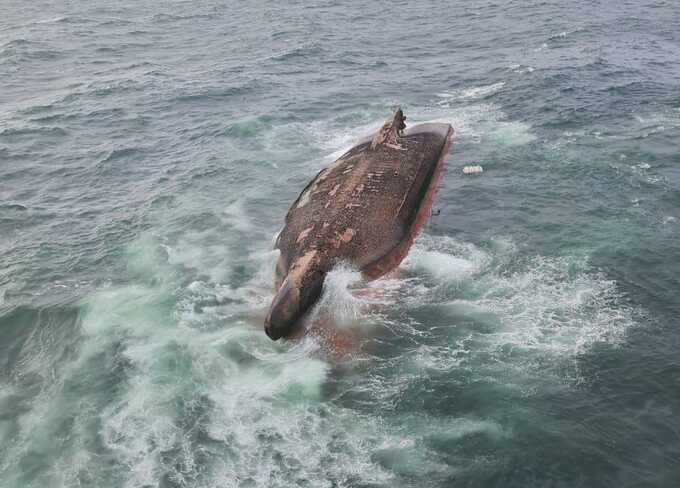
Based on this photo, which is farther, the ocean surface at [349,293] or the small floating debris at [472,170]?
the small floating debris at [472,170]

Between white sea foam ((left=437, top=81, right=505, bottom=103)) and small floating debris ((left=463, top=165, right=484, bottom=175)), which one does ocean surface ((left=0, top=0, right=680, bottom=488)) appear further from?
small floating debris ((left=463, top=165, right=484, bottom=175))

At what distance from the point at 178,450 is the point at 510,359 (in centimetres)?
1128

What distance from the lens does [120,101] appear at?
54281 mm

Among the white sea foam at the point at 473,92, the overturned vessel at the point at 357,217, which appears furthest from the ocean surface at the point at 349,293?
the overturned vessel at the point at 357,217

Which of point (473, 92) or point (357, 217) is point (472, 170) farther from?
point (473, 92)

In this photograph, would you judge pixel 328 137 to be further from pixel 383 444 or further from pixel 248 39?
pixel 248 39

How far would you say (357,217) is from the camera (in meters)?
27.7

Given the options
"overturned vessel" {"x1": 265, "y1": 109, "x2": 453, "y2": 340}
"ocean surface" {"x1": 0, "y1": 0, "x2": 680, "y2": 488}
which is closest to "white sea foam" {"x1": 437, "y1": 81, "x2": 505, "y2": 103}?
"ocean surface" {"x1": 0, "y1": 0, "x2": 680, "y2": 488}

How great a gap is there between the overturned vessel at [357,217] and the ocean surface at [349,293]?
87cm

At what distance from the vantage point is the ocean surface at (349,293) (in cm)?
1831

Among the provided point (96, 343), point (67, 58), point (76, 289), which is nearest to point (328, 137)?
point (76, 289)

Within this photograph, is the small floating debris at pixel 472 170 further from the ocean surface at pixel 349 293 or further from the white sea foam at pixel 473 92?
the white sea foam at pixel 473 92

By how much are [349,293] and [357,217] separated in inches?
179

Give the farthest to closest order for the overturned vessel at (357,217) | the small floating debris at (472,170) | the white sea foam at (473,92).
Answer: the white sea foam at (473,92) < the small floating debris at (472,170) < the overturned vessel at (357,217)
